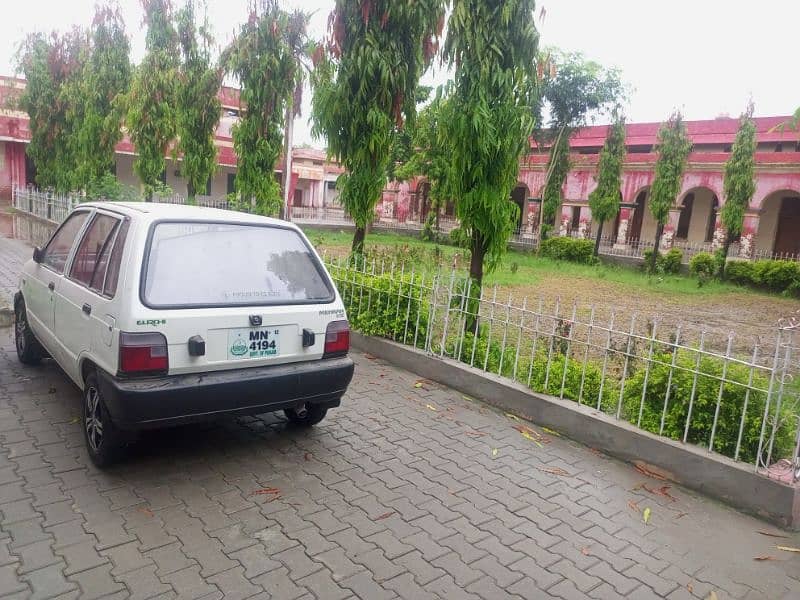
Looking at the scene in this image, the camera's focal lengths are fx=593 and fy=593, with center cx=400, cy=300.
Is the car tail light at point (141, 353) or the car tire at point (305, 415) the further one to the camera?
the car tire at point (305, 415)

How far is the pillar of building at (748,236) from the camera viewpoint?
76.8 feet

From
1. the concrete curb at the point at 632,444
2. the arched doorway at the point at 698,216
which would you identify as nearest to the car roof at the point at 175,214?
the concrete curb at the point at 632,444

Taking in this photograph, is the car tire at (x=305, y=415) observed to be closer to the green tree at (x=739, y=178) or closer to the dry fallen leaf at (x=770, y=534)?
the dry fallen leaf at (x=770, y=534)

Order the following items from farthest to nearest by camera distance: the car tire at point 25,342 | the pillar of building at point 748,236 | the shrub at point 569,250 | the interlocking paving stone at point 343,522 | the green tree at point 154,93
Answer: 1. the shrub at point 569,250
2. the pillar of building at point 748,236
3. the green tree at point 154,93
4. the car tire at point 25,342
5. the interlocking paving stone at point 343,522

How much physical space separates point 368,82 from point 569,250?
62.9 ft

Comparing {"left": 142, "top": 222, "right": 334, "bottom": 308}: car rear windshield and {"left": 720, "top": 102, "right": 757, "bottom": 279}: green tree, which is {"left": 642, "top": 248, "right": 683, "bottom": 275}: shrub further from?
{"left": 142, "top": 222, "right": 334, "bottom": 308}: car rear windshield

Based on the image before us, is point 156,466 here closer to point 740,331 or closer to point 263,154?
point 263,154

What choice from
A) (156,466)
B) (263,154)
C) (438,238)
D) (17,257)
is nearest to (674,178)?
(438,238)

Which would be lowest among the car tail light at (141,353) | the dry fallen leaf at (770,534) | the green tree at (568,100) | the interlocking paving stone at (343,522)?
the interlocking paving stone at (343,522)

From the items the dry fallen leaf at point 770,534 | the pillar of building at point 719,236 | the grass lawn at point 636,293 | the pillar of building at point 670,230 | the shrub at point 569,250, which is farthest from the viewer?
the pillar of building at point 670,230

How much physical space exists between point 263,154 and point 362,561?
9.74m

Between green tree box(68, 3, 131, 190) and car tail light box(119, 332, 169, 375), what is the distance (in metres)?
13.5

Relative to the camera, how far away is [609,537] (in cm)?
346

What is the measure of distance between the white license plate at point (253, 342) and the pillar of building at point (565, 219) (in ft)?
86.5
